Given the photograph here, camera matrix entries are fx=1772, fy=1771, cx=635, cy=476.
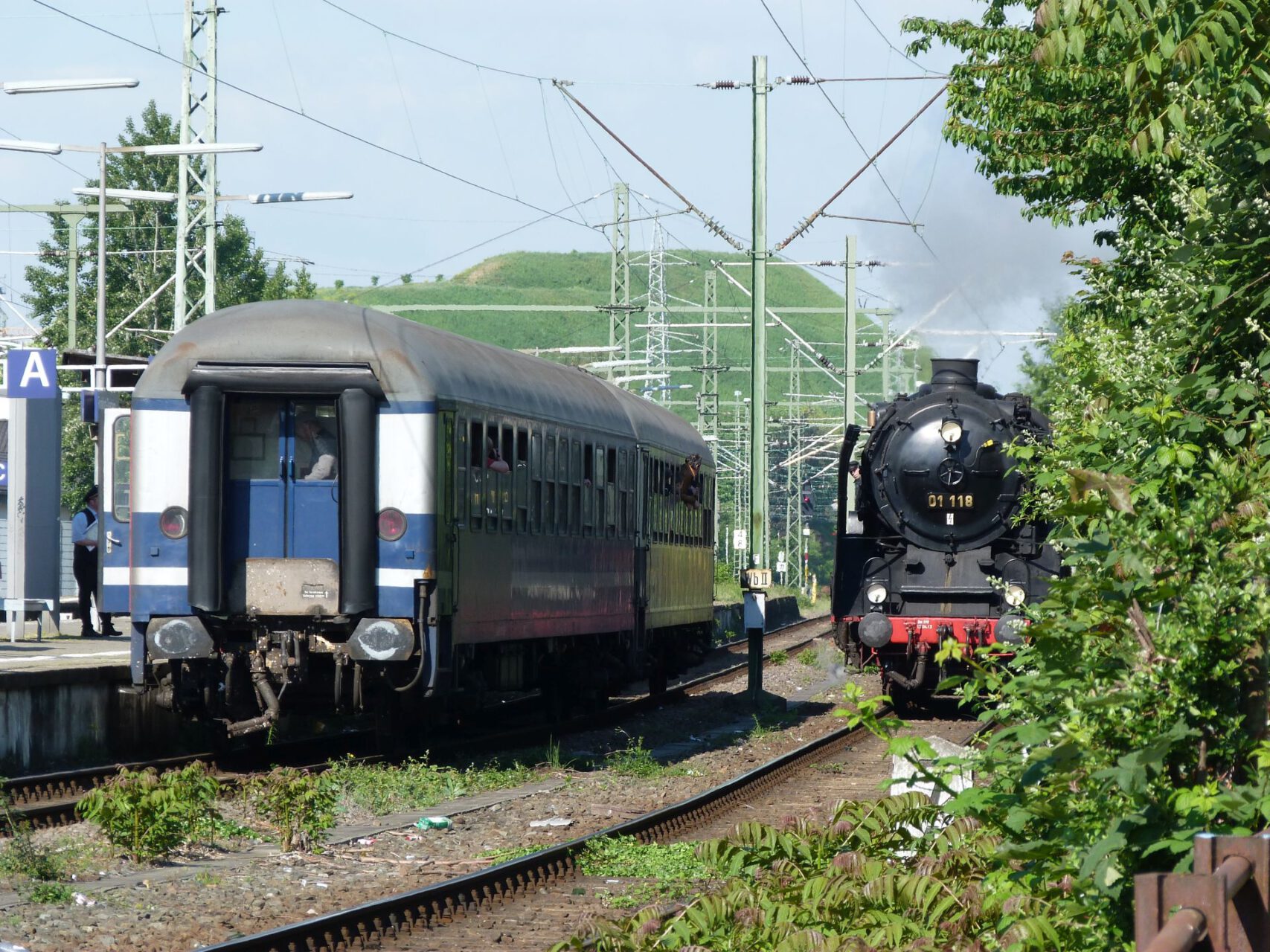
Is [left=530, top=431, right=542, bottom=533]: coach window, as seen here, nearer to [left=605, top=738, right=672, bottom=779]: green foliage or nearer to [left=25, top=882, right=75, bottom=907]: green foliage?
[left=605, top=738, right=672, bottom=779]: green foliage

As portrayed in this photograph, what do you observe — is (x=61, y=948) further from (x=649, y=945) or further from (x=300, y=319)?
(x=300, y=319)

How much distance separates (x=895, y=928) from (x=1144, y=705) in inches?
78.6

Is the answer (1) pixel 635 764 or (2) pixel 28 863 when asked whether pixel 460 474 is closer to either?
(1) pixel 635 764

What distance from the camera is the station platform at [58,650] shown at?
15922 mm

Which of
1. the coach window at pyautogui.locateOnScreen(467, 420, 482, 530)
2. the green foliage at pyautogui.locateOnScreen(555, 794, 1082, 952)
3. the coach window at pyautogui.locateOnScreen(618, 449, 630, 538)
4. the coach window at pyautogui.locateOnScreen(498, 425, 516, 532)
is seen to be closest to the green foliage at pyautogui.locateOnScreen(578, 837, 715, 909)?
the green foliage at pyautogui.locateOnScreen(555, 794, 1082, 952)

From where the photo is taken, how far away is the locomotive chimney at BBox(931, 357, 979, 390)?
20797mm

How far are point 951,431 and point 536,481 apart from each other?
17.6 feet

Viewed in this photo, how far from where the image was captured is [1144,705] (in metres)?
5.76

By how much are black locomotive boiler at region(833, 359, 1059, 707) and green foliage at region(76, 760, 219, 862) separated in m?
9.85

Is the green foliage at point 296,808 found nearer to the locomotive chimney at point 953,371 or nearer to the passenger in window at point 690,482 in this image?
the locomotive chimney at point 953,371

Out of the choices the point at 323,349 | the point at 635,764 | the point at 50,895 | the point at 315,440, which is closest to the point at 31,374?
the point at 315,440

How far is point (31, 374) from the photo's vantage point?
20.9m

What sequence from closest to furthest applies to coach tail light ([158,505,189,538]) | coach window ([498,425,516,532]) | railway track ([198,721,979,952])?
railway track ([198,721,979,952])
coach tail light ([158,505,189,538])
coach window ([498,425,516,532])


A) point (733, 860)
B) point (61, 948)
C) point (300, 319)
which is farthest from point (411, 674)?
point (61, 948)
